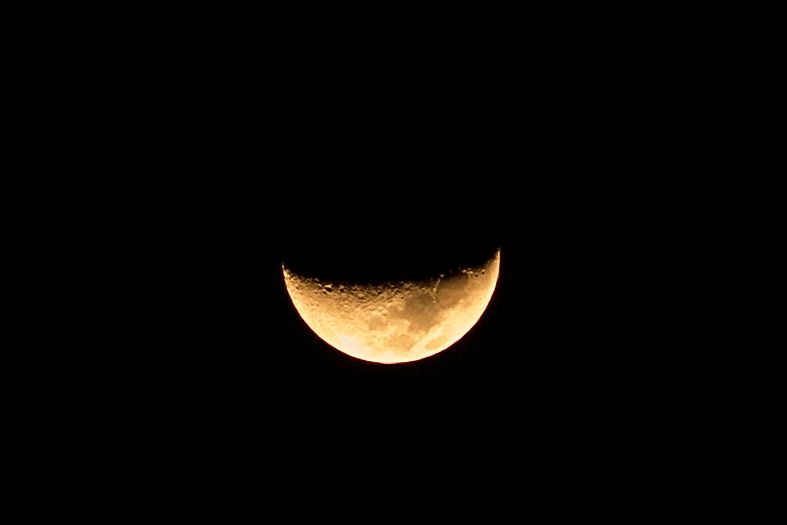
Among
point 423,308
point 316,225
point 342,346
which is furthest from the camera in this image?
point 342,346

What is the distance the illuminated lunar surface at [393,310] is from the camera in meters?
1.84

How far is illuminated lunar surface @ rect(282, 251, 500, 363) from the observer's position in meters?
1.84

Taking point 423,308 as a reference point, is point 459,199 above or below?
above

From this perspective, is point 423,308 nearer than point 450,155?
No

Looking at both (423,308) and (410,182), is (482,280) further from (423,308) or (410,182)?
(410,182)

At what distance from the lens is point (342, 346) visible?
2012 millimetres

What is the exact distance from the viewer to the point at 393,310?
1.86 m

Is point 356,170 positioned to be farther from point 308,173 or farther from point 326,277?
point 326,277

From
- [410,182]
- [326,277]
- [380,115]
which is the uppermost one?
[380,115]

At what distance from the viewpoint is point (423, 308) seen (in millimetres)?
1870

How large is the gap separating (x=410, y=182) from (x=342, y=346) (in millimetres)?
667

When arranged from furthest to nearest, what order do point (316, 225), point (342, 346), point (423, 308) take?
point (342, 346) → point (423, 308) → point (316, 225)

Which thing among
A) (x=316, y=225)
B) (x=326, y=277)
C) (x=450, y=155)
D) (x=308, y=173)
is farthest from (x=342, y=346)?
(x=450, y=155)

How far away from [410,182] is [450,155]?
15 centimetres
